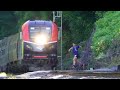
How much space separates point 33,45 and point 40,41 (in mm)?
184

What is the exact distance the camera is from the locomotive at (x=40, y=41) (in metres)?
11.8

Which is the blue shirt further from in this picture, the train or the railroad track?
the railroad track

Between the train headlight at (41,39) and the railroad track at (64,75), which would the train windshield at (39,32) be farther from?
the railroad track at (64,75)

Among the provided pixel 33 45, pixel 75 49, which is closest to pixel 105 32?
pixel 75 49

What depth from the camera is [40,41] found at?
38.8ft

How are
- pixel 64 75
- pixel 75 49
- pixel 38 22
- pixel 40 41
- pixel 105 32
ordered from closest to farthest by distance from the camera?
pixel 64 75 → pixel 40 41 → pixel 38 22 → pixel 75 49 → pixel 105 32

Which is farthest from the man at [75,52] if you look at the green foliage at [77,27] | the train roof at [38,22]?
the train roof at [38,22]

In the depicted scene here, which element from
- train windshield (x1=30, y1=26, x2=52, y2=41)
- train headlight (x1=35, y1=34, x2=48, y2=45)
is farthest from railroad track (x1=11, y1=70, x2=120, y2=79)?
train windshield (x1=30, y1=26, x2=52, y2=41)

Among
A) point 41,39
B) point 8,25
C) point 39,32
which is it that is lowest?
point 41,39

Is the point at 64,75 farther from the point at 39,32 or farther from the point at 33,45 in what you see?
the point at 39,32

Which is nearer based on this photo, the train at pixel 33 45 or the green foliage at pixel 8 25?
the green foliage at pixel 8 25

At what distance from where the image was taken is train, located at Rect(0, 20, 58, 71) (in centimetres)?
1180

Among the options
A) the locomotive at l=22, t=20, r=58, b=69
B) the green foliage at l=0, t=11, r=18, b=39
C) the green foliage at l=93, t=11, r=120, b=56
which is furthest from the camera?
the green foliage at l=93, t=11, r=120, b=56
